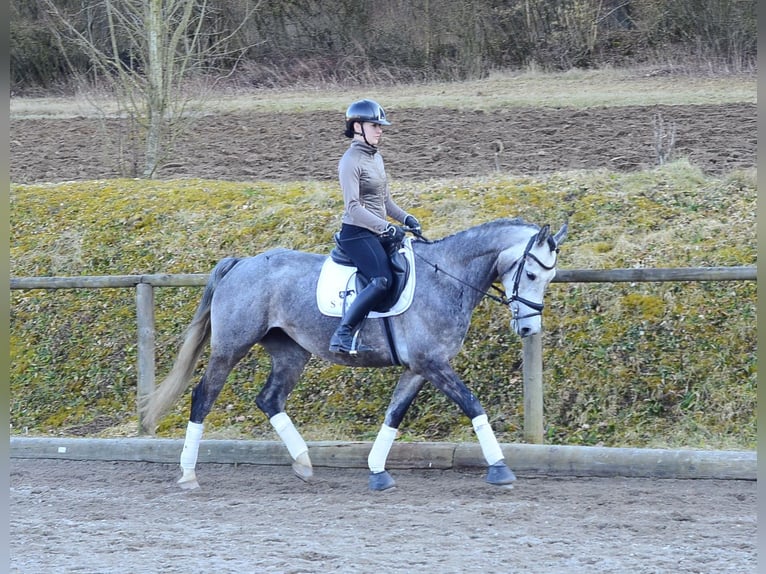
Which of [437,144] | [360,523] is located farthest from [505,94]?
[360,523]

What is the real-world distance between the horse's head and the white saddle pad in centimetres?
68

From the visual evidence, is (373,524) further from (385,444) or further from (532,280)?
(532,280)

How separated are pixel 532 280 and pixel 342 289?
126 centimetres

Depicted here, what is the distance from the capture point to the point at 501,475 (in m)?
6.33

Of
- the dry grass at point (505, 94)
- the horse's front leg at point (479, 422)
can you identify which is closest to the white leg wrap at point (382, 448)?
the horse's front leg at point (479, 422)

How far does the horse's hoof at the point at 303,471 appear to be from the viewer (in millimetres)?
6867

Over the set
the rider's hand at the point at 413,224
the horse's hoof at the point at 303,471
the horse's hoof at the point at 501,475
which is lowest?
the horse's hoof at the point at 303,471

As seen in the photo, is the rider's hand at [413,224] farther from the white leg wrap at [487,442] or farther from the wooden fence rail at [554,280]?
the white leg wrap at [487,442]

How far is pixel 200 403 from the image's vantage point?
6.99m

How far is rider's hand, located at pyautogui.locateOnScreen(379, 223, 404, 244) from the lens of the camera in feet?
21.1

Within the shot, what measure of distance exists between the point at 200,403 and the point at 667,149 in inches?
261

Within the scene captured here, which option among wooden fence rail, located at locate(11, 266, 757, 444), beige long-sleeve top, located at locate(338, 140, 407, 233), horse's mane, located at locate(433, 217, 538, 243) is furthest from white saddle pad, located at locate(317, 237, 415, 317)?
wooden fence rail, located at locate(11, 266, 757, 444)

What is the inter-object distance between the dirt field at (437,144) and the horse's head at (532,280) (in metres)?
5.09

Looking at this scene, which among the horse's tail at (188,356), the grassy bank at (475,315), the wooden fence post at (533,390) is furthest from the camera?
the grassy bank at (475,315)
